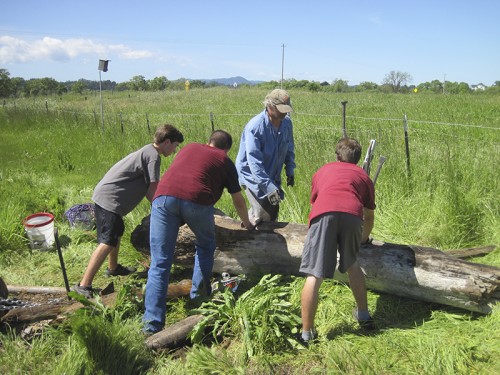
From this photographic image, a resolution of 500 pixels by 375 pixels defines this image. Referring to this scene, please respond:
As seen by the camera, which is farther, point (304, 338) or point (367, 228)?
point (367, 228)

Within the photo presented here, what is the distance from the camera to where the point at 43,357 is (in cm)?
282

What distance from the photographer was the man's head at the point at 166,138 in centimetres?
372

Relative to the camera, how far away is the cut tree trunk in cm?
312

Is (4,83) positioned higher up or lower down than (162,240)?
higher up

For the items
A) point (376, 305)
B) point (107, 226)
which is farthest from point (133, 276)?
point (376, 305)

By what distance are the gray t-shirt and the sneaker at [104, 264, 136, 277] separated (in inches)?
33.6

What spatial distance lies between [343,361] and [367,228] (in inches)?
40.9

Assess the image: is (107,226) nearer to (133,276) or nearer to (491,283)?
(133,276)

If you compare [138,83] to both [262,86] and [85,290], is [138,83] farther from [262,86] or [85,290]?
[85,290]

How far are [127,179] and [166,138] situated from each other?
0.58 m

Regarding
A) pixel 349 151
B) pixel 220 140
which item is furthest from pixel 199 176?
pixel 349 151

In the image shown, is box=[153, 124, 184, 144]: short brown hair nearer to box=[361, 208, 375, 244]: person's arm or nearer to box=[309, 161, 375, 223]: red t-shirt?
box=[309, 161, 375, 223]: red t-shirt

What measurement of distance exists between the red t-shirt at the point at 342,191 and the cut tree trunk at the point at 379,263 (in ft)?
2.24

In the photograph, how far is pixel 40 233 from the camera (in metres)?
5.01
